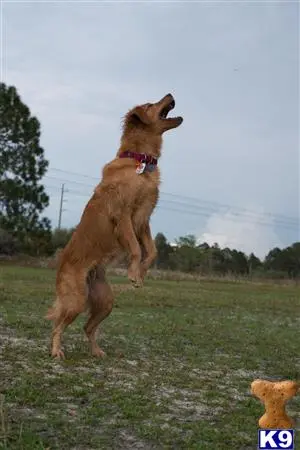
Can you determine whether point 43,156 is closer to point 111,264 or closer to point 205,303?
point 205,303

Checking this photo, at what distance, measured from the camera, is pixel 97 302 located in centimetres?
732

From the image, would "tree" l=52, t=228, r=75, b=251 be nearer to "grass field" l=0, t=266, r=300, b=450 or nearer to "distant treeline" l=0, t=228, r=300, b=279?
"distant treeline" l=0, t=228, r=300, b=279

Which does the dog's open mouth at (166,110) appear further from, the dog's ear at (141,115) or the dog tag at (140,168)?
the dog tag at (140,168)

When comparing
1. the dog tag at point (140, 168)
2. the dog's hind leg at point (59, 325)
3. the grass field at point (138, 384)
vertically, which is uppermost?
the dog tag at point (140, 168)

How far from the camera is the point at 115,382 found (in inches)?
228

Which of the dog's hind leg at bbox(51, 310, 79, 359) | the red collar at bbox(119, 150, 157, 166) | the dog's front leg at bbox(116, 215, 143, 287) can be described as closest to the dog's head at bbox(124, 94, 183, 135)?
the red collar at bbox(119, 150, 157, 166)

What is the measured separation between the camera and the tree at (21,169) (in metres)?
45.2

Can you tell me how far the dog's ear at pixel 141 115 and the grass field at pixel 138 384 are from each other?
2.91 meters

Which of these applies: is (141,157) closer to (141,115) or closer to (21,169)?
(141,115)

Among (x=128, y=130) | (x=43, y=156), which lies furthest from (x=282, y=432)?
(x=43, y=156)

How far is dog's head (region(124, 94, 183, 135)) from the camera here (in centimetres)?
737

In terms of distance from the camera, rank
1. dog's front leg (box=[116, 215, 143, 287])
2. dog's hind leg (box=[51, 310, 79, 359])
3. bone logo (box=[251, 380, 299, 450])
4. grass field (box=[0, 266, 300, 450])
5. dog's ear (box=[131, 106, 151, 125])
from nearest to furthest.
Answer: bone logo (box=[251, 380, 299, 450]) → grass field (box=[0, 266, 300, 450]) → dog's hind leg (box=[51, 310, 79, 359]) → dog's front leg (box=[116, 215, 143, 287]) → dog's ear (box=[131, 106, 151, 125])

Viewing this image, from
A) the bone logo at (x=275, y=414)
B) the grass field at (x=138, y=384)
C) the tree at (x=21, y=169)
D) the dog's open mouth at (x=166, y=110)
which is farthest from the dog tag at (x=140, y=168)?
the tree at (x=21, y=169)

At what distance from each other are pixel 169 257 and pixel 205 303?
38.5 metres
